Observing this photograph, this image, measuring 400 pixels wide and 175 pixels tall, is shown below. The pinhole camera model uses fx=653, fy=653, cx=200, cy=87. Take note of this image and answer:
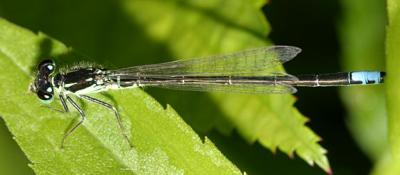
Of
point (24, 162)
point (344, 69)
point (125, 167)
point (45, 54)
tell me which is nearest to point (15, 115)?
point (45, 54)

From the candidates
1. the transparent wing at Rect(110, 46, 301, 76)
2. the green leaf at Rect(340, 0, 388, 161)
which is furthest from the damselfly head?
the green leaf at Rect(340, 0, 388, 161)

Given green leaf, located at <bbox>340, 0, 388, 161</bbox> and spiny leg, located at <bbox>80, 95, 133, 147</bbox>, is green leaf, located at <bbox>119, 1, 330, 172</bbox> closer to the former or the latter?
spiny leg, located at <bbox>80, 95, 133, 147</bbox>

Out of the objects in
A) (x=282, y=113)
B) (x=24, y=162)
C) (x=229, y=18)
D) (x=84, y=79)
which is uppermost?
(x=229, y=18)

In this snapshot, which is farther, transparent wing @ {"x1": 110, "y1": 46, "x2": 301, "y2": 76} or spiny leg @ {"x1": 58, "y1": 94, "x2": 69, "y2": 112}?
transparent wing @ {"x1": 110, "y1": 46, "x2": 301, "y2": 76}

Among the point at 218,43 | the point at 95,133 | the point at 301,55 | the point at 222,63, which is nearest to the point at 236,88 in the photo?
the point at 222,63

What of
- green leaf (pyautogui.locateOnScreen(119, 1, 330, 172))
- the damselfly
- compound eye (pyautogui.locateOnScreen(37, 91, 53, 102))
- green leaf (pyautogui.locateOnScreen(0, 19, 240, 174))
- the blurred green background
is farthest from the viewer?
the blurred green background

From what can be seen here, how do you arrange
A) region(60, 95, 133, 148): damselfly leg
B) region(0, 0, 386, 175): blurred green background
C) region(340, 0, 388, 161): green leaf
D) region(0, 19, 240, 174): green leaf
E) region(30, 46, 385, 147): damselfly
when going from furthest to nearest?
region(340, 0, 388, 161): green leaf → region(0, 0, 386, 175): blurred green background → region(30, 46, 385, 147): damselfly → region(60, 95, 133, 148): damselfly leg → region(0, 19, 240, 174): green leaf

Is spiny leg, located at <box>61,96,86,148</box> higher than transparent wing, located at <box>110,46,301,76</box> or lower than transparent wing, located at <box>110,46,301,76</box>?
lower

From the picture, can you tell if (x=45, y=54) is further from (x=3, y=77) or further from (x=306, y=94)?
(x=306, y=94)
